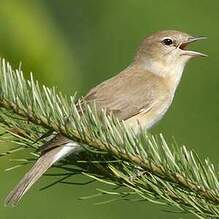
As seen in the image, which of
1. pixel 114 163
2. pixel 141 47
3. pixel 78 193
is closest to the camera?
pixel 114 163

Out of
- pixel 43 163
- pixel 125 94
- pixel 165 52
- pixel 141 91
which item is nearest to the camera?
pixel 43 163

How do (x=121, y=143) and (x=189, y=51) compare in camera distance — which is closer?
Answer: (x=121, y=143)

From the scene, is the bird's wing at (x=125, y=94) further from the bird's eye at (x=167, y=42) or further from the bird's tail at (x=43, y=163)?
the bird's tail at (x=43, y=163)

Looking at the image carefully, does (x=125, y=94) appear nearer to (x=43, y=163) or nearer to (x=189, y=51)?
(x=189, y=51)

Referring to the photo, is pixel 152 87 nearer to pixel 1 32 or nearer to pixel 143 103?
pixel 143 103

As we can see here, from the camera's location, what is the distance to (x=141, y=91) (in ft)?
19.8

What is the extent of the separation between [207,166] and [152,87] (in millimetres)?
2322

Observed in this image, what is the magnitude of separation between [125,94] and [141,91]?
0.28 m

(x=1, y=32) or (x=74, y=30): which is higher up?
(x=1, y=32)

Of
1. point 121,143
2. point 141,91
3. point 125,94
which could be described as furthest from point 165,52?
point 121,143

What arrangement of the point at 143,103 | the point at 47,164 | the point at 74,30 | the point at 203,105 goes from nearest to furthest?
1. the point at 47,164
2. the point at 143,103
3. the point at 203,105
4. the point at 74,30

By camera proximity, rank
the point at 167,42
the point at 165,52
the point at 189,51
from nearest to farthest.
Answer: the point at 189,51 < the point at 167,42 < the point at 165,52

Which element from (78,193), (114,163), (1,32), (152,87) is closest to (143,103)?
(152,87)

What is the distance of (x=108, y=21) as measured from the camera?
12648 millimetres
